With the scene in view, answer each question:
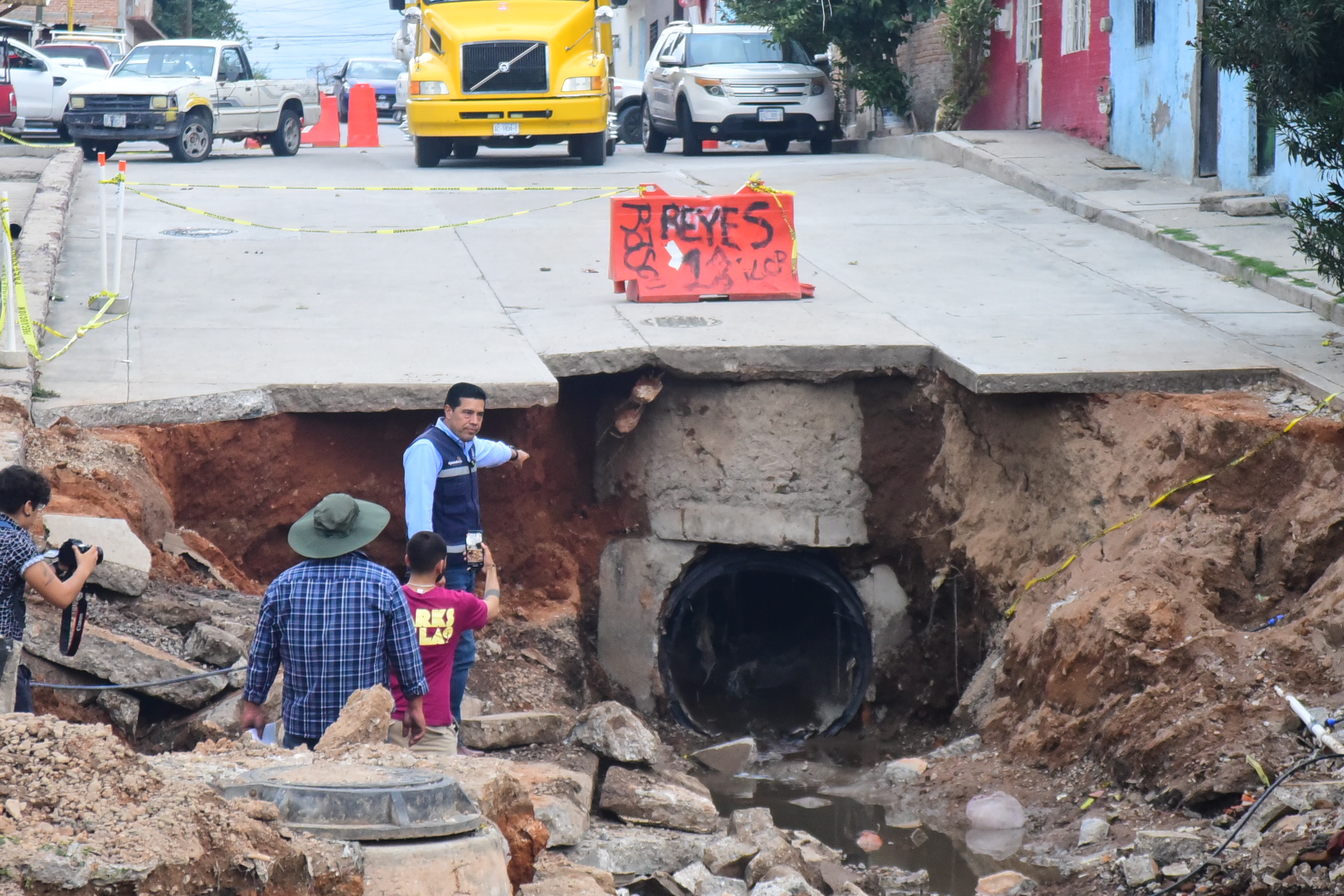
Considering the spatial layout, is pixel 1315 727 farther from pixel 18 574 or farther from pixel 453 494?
pixel 18 574

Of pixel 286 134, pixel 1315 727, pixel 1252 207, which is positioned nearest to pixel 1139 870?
pixel 1315 727

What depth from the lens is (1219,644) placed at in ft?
22.9

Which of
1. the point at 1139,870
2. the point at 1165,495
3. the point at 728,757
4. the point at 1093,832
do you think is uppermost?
the point at 1165,495

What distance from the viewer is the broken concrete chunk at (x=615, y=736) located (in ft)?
24.1

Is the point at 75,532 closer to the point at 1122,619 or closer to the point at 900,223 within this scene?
the point at 1122,619

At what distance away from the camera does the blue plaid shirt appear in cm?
505

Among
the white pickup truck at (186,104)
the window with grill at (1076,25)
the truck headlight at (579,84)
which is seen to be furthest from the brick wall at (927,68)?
the white pickup truck at (186,104)

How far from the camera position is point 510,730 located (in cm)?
731

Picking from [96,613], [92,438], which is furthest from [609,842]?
[92,438]

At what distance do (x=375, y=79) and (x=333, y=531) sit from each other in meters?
34.5

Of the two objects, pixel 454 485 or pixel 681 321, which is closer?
pixel 454 485

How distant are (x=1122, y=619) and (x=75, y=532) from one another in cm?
513

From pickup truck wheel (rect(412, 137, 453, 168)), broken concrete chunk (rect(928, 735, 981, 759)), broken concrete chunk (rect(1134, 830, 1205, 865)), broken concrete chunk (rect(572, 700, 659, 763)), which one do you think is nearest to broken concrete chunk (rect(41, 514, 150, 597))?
broken concrete chunk (rect(572, 700, 659, 763))

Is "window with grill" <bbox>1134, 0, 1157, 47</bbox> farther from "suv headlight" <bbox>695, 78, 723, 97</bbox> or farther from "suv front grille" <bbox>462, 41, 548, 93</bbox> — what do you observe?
"suv front grille" <bbox>462, 41, 548, 93</bbox>
